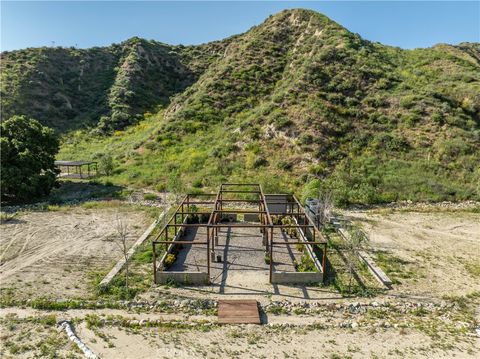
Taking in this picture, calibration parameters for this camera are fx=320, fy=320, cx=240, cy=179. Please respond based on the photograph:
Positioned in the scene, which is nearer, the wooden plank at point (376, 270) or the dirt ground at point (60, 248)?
the dirt ground at point (60, 248)

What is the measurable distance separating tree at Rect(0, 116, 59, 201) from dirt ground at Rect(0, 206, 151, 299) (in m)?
4.29

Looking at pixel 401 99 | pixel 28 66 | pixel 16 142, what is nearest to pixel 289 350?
pixel 16 142

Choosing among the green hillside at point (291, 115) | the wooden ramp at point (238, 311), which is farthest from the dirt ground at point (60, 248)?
the green hillside at point (291, 115)

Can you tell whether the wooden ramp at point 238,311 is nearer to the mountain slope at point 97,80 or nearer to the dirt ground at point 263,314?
the dirt ground at point 263,314

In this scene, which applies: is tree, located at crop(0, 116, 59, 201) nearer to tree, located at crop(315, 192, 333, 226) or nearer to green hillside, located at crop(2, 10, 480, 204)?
green hillside, located at crop(2, 10, 480, 204)

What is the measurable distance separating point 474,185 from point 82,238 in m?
29.8

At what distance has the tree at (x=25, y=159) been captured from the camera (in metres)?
24.9

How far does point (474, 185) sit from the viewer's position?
87.5ft

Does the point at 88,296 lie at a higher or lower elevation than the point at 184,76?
lower

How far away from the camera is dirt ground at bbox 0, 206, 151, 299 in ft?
42.7

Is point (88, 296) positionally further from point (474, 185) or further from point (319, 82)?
point (319, 82)

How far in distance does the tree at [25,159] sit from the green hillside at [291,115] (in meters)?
6.53

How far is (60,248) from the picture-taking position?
16641 mm

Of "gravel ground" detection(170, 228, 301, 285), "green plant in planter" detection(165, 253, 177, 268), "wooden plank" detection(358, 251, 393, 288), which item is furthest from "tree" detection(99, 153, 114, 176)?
"wooden plank" detection(358, 251, 393, 288)
